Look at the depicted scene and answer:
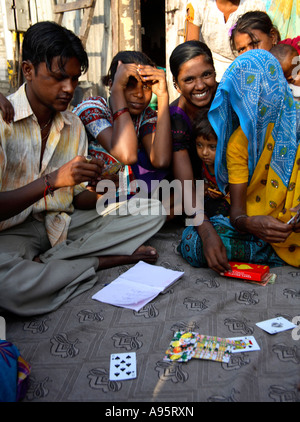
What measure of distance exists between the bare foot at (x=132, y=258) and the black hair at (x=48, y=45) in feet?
4.10

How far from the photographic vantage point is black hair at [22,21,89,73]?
2.29 m

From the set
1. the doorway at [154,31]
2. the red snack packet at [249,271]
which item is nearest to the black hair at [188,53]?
the red snack packet at [249,271]

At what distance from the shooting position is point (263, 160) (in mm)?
2443

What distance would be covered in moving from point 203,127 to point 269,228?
0.86 meters

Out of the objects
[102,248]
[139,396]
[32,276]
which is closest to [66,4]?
[102,248]

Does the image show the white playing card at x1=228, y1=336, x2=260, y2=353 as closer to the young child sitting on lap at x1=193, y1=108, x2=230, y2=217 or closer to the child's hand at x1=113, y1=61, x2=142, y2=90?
the young child sitting on lap at x1=193, y1=108, x2=230, y2=217

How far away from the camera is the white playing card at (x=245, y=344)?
175 centimetres

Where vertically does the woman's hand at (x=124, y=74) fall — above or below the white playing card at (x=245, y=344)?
above

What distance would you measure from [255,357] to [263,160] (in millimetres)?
1226

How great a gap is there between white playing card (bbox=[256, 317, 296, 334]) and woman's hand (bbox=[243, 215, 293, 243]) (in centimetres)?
48

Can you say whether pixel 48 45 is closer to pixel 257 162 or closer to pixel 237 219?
pixel 257 162

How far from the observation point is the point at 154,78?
2824mm

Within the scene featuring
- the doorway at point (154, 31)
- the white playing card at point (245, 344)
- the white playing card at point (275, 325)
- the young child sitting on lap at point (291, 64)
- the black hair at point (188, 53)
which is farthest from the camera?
the doorway at point (154, 31)

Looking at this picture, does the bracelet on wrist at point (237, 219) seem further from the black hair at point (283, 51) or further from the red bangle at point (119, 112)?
the black hair at point (283, 51)
